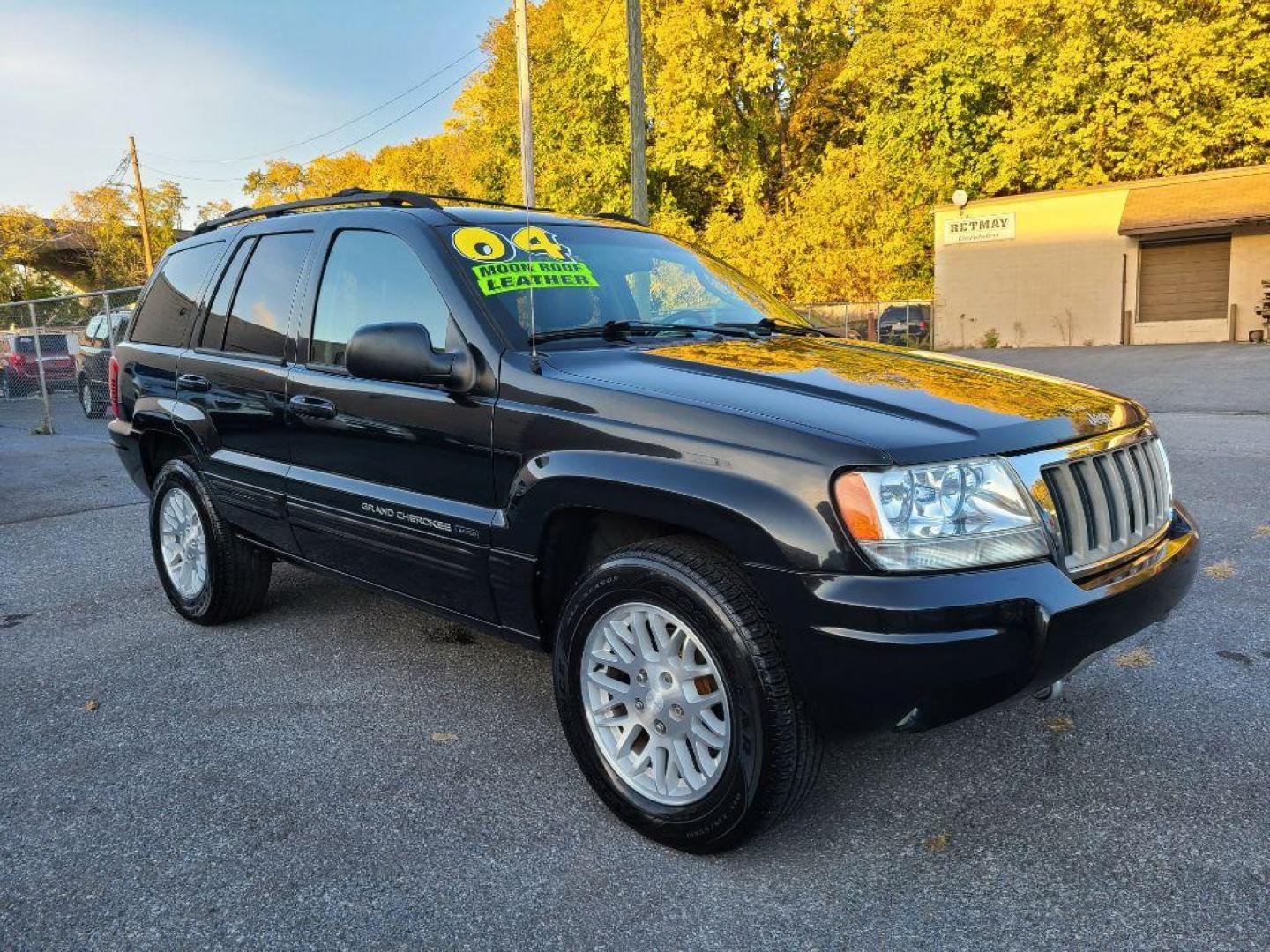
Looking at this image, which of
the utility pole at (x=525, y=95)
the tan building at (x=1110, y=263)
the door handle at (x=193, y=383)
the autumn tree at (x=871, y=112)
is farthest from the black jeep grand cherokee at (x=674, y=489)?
the autumn tree at (x=871, y=112)

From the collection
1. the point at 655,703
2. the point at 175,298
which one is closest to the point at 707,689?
the point at 655,703

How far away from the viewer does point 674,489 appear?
2.51 m

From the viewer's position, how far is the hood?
2393mm

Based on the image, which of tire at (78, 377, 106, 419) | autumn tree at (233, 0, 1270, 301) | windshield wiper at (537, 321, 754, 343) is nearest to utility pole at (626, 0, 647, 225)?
tire at (78, 377, 106, 419)

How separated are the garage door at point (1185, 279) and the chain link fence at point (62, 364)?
2447 centimetres

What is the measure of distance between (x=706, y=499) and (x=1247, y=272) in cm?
2757

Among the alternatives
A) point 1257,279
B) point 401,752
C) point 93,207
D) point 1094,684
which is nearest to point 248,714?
point 401,752

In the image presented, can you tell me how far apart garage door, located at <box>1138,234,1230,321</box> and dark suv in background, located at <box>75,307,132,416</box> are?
80.9ft

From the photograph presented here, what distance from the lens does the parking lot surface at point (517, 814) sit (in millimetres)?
2320

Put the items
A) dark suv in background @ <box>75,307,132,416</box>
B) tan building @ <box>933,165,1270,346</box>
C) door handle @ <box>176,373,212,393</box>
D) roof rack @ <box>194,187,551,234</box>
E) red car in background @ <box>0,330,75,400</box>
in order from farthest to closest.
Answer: tan building @ <box>933,165,1270,346</box>, red car in background @ <box>0,330,75,400</box>, dark suv in background @ <box>75,307,132,416</box>, door handle @ <box>176,373,212,393</box>, roof rack @ <box>194,187,551,234</box>

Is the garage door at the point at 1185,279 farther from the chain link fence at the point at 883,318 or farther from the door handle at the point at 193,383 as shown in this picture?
the door handle at the point at 193,383

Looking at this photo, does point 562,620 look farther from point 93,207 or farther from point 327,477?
point 93,207

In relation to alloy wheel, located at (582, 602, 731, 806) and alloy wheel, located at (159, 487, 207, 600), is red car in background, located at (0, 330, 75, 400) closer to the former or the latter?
alloy wheel, located at (159, 487, 207, 600)

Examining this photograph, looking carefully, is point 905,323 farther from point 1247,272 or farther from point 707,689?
point 707,689
